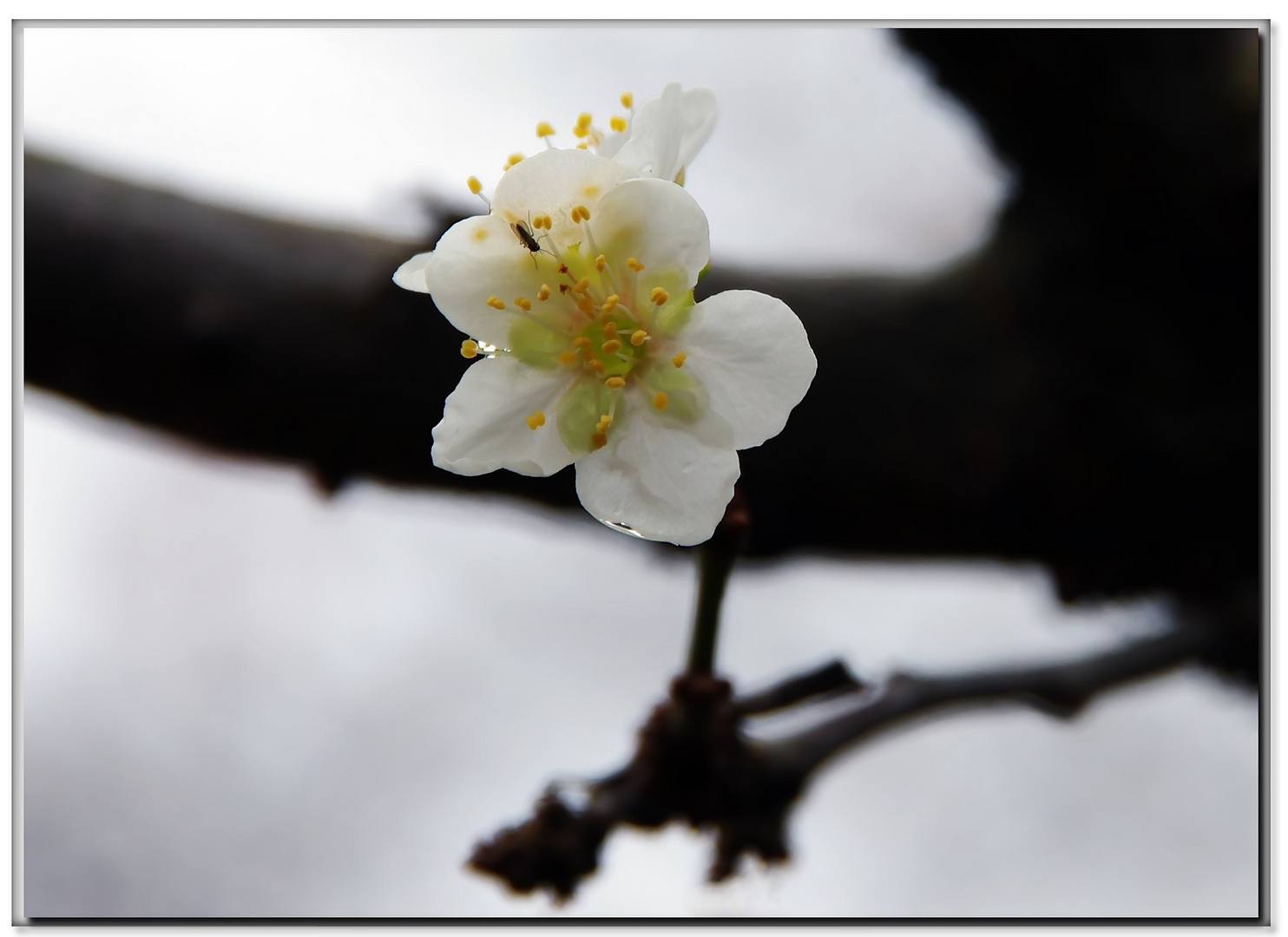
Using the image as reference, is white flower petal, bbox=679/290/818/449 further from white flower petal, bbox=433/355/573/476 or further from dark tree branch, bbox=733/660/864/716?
dark tree branch, bbox=733/660/864/716

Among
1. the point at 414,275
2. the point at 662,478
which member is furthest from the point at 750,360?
the point at 414,275

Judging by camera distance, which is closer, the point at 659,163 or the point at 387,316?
the point at 659,163

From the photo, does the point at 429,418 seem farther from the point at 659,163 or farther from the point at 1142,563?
the point at 1142,563

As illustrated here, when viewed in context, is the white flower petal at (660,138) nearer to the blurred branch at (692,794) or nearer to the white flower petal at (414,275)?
the white flower petal at (414,275)

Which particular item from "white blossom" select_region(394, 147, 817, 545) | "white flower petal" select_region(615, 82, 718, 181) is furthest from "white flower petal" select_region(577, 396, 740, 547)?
"white flower petal" select_region(615, 82, 718, 181)

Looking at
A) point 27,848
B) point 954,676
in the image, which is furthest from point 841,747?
point 27,848

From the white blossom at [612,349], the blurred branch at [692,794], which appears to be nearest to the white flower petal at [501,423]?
the white blossom at [612,349]
